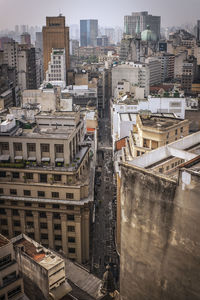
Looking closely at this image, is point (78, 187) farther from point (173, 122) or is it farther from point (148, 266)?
point (148, 266)

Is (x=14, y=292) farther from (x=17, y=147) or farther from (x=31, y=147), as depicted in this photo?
(x=17, y=147)

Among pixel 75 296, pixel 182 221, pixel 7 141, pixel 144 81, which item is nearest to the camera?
pixel 182 221

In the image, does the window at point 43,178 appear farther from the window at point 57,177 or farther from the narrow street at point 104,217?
the narrow street at point 104,217

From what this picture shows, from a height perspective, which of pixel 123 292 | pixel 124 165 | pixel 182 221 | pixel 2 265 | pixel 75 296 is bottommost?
pixel 75 296

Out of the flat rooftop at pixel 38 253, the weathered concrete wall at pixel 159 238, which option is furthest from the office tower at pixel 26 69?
the weathered concrete wall at pixel 159 238

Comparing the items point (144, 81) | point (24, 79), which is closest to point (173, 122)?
point (144, 81)

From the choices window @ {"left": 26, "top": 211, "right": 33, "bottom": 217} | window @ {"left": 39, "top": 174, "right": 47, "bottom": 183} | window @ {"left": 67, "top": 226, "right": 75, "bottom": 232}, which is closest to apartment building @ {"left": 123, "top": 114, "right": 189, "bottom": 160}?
window @ {"left": 39, "top": 174, "right": 47, "bottom": 183}
